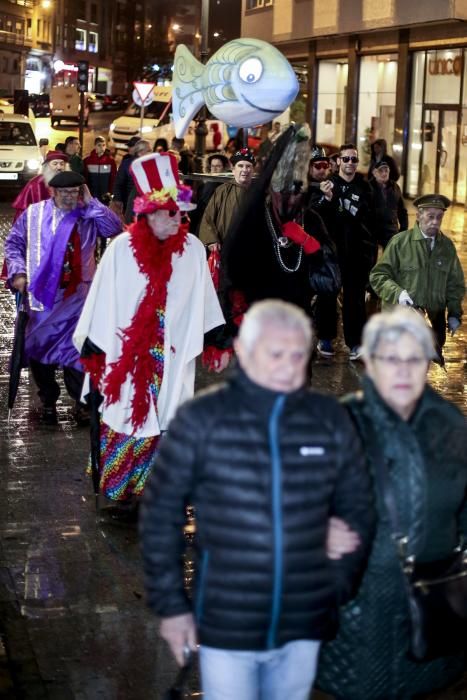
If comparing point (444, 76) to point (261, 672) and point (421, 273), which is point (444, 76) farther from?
point (261, 672)

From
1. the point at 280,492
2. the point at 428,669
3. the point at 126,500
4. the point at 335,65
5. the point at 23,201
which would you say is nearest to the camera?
the point at 280,492

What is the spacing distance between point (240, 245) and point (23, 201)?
433cm

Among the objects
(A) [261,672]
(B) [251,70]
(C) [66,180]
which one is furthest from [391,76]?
(A) [261,672]

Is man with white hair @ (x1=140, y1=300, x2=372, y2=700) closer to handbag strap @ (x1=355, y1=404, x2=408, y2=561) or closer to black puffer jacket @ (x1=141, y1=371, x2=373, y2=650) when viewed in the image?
black puffer jacket @ (x1=141, y1=371, x2=373, y2=650)

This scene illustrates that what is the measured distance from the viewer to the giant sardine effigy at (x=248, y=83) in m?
7.67

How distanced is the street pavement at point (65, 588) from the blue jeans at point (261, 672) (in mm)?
1266

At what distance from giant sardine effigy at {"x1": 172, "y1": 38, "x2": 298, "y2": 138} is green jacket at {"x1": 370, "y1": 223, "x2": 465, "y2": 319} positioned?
5.00 feet

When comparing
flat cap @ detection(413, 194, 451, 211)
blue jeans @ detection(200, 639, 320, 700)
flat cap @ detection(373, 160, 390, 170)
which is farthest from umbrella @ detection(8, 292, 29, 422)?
flat cap @ detection(373, 160, 390, 170)

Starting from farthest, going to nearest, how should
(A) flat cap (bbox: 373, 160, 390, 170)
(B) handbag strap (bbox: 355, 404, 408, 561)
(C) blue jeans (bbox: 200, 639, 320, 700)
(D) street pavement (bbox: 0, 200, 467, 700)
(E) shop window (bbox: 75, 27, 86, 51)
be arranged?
(E) shop window (bbox: 75, 27, 86, 51) → (A) flat cap (bbox: 373, 160, 390, 170) → (D) street pavement (bbox: 0, 200, 467, 700) → (B) handbag strap (bbox: 355, 404, 408, 561) → (C) blue jeans (bbox: 200, 639, 320, 700)

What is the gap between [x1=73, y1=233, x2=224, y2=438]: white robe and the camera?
6566mm

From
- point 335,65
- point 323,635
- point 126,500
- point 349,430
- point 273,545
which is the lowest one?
point 126,500

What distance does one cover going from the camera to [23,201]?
36.2ft

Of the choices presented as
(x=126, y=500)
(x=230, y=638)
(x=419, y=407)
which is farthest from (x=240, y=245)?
(x=230, y=638)

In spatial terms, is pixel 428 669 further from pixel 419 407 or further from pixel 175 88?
pixel 175 88
